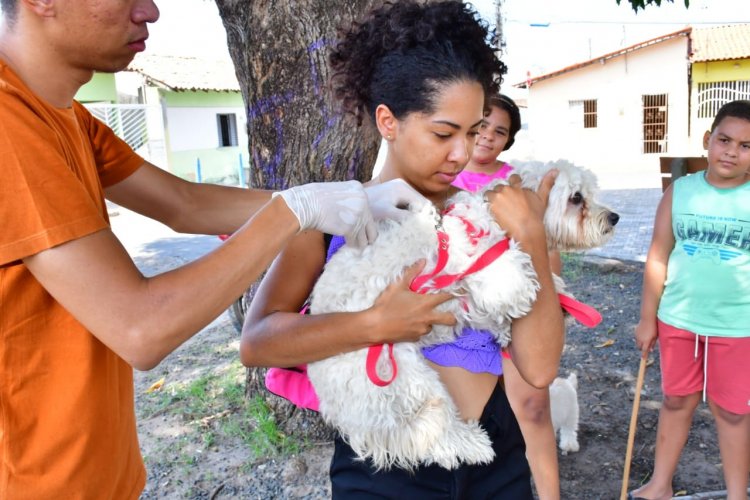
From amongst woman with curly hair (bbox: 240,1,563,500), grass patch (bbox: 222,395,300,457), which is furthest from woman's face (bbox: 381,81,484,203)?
grass patch (bbox: 222,395,300,457)

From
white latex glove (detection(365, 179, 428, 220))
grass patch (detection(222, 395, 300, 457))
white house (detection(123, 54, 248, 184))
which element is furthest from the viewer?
white house (detection(123, 54, 248, 184))

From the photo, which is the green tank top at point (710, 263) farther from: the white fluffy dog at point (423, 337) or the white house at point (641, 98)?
the white house at point (641, 98)

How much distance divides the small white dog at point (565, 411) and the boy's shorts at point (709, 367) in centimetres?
59

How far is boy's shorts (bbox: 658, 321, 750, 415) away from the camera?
3.24 m

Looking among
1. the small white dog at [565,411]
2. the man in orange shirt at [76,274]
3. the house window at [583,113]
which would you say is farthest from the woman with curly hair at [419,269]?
the house window at [583,113]

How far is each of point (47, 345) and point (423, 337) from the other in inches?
37.2

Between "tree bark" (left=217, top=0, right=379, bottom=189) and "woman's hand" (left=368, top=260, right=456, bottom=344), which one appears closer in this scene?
"woman's hand" (left=368, top=260, right=456, bottom=344)

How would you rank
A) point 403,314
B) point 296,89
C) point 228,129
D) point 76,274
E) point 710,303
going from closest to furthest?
point 76,274
point 403,314
point 710,303
point 296,89
point 228,129

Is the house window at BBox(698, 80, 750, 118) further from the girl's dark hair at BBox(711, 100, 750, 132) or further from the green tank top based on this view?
the green tank top

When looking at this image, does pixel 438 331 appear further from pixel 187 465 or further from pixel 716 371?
pixel 187 465

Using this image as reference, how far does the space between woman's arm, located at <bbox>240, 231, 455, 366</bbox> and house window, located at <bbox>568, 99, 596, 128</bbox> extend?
90.4 feet

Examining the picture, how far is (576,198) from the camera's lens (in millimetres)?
2154

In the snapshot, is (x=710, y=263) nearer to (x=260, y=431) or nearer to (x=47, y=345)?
(x=260, y=431)

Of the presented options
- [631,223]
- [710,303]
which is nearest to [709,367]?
[710,303]
